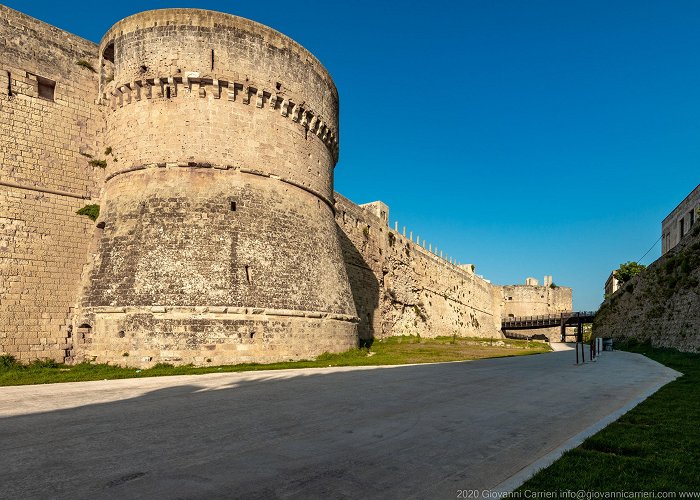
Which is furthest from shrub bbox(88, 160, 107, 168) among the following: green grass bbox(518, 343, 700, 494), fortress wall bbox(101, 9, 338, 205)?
green grass bbox(518, 343, 700, 494)

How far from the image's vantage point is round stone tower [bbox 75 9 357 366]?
549 inches

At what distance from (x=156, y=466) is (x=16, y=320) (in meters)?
12.7

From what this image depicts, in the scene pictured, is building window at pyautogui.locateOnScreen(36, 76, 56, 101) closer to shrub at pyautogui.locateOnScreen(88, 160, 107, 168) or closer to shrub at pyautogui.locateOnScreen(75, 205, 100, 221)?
shrub at pyautogui.locateOnScreen(88, 160, 107, 168)

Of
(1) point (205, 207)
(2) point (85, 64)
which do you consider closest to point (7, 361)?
(1) point (205, 207)

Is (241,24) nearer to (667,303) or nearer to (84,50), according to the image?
(84,50)

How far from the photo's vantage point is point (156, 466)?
4.38 meters

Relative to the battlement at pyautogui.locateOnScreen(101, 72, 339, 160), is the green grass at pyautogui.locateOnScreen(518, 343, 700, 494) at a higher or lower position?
lower

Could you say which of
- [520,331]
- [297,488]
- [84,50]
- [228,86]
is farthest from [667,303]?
[520,331]

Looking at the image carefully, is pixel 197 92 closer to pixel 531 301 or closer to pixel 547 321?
pixel 547 321

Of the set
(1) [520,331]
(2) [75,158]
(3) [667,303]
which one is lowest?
(1) [520,331]

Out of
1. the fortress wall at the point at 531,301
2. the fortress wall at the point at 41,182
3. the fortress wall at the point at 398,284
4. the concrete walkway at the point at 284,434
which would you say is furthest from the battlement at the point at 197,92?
the fortress wall at the point at 531,301

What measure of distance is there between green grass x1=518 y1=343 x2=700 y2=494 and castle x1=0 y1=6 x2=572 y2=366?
1091cm

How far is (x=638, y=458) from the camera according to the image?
176 inches

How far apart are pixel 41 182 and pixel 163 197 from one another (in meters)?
4.09
